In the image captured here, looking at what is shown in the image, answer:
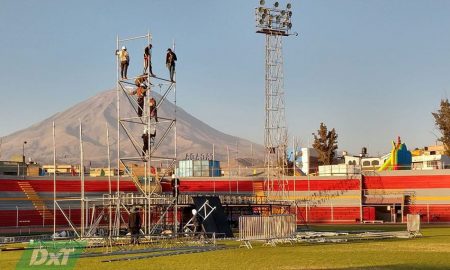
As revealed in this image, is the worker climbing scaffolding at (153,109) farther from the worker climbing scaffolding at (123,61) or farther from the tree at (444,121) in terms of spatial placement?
the tree at (444,121)

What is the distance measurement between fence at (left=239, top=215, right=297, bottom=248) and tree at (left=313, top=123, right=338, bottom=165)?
295 ft

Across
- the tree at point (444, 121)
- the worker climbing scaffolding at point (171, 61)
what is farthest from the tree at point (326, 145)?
the worker climbing scaffolding at point (171, 61)

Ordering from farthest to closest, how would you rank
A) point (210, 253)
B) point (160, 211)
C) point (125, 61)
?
point (160, 211) < point (125, 61) < point (210, 253)

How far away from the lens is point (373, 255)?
111 ft

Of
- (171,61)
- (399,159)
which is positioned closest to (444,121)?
(399,159)

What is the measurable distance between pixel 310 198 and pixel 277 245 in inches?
2227

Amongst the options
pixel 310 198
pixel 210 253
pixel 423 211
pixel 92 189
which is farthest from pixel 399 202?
pixel 210 253

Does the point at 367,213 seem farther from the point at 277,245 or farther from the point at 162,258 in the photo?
the point at 162,258

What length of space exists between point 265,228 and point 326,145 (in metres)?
94.0

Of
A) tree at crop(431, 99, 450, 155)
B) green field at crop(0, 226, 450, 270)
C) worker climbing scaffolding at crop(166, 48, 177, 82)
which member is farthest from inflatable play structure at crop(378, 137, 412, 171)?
green field at crop(0, 226, 450, 270)

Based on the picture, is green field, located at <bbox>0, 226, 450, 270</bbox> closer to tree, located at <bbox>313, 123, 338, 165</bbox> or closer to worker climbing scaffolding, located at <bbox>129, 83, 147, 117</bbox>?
worker climbing scaffolding, located at <bbox>129, 83, 147, 117</bbox>

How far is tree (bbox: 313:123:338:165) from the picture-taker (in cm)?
13450

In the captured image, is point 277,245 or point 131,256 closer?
point 131,256

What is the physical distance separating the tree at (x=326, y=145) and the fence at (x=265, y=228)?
295 feet
